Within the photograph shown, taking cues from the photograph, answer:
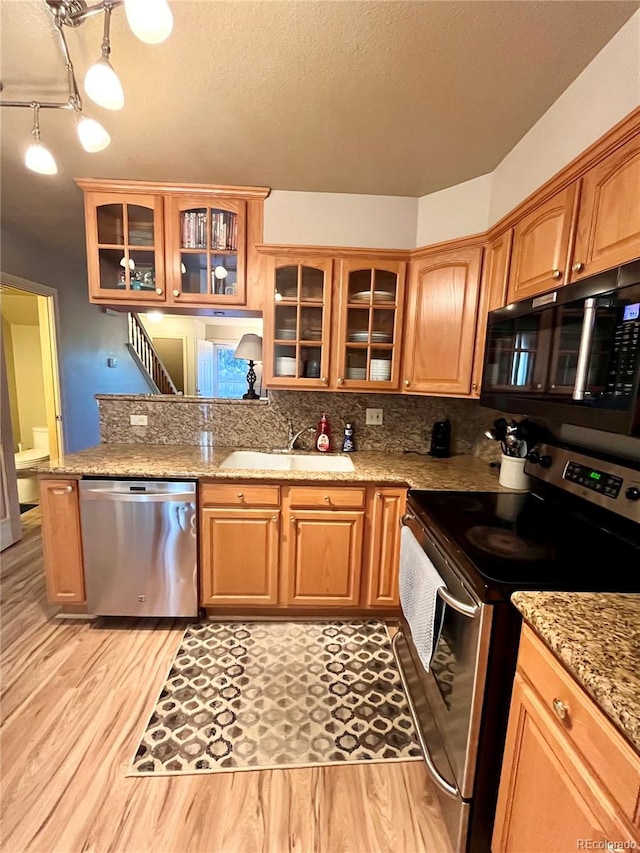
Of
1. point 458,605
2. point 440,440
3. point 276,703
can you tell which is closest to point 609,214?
point 458,605

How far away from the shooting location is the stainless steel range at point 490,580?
101 centimetres

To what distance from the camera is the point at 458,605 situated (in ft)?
3.47

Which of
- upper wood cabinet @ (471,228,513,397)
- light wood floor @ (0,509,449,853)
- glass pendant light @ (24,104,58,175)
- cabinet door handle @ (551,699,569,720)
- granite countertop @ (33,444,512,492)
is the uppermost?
glass pendant light @ (24,104,58,175)

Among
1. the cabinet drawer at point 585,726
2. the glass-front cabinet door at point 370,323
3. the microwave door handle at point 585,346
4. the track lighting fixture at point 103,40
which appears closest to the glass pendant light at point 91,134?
the track lighting fixture at point 103,40

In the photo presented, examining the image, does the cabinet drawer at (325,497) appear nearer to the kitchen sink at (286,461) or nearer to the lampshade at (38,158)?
the kitchen sink at (286,461)

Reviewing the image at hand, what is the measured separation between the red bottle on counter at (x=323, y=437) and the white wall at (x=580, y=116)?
152 centimetres

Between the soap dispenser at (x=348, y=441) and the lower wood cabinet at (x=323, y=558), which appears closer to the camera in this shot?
the lower wood cabinet at (x=323, y=558)

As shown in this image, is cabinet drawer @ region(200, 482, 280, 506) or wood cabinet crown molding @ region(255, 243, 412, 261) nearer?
cabinet drawer @ region(200, 482, 280, 506)

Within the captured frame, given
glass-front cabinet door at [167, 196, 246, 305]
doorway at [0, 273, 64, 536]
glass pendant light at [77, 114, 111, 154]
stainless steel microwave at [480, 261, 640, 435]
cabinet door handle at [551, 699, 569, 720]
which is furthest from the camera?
doorway at [0, 273, 64, 536]

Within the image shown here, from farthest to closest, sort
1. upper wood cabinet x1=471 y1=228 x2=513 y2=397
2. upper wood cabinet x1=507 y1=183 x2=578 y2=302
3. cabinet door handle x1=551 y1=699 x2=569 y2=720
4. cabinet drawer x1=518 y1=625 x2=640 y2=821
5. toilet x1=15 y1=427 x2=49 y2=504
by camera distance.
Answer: toilet x1=15 y1=427 x2=49 y2=504 → upper wood cabinet x1=471 y1=228 x2=513 y2=397 → upper wood cabinet x1=507 y1=183 x2=578 y2=302 → cabinet door handle x1=551 y1=699 x2=569 y2=720 → cabinet drawer x1=518 y1=625 x2=640 y2=821

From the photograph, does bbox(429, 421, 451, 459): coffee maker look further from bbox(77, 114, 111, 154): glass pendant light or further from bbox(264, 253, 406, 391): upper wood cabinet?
bbox(77, 114, 111, 154): glass pendant light

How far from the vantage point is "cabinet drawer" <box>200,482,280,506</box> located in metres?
1.96

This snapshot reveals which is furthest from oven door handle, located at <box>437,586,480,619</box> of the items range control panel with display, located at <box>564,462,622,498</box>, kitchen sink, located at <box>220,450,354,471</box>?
kitchen sink, located at <box>220,450,354,471</box>

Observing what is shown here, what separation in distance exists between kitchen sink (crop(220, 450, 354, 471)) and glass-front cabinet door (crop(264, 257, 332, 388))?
490 mm
